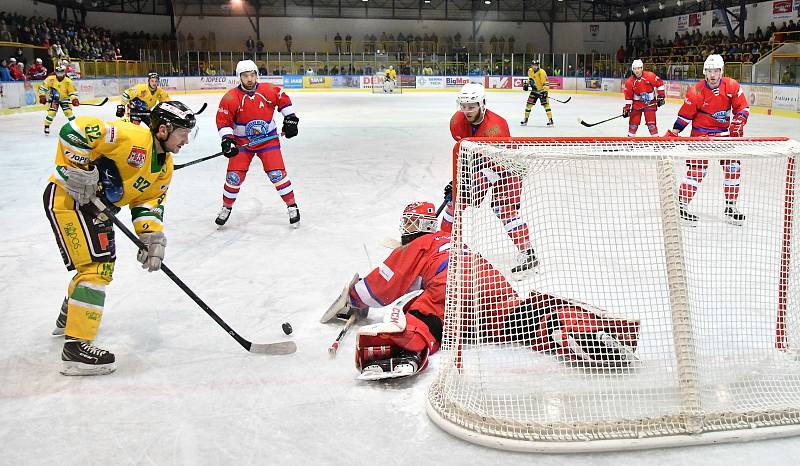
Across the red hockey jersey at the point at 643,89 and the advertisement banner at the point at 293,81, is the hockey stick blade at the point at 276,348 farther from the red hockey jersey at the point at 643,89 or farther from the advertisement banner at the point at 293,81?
the advertisement banner at the point at 293,81

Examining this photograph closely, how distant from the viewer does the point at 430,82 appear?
2909 centimetres

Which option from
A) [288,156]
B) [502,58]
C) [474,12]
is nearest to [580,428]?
[288,156]

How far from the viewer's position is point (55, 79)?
13.0 meters

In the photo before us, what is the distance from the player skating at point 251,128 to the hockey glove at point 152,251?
2407 mm

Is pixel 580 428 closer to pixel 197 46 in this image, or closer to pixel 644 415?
pixel 644 415

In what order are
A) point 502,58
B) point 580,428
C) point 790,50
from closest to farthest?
1. point 580,428
2. point 790,50
3. point 502,58

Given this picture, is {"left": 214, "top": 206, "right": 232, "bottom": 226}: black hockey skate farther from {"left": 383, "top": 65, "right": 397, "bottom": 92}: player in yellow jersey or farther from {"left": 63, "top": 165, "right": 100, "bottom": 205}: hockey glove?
{"left": 383, "top": 65, "right": 397, "bottom": 92}: player in yellow jersey

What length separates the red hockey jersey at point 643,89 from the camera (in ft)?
29.3

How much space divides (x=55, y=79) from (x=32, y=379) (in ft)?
38.0

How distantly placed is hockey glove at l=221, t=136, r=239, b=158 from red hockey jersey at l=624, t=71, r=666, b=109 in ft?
17.9

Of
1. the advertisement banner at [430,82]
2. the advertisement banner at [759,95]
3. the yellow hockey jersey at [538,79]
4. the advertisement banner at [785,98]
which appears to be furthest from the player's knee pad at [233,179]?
the advertisement banner at [430,82]

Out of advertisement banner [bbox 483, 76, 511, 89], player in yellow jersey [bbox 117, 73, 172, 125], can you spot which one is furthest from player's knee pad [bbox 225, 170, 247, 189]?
advertisement banner [bbox 483, 76, 511, 89]

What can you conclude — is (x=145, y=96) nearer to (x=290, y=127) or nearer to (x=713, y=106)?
(x=290, y=127)

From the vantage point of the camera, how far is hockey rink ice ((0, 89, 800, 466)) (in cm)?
240
